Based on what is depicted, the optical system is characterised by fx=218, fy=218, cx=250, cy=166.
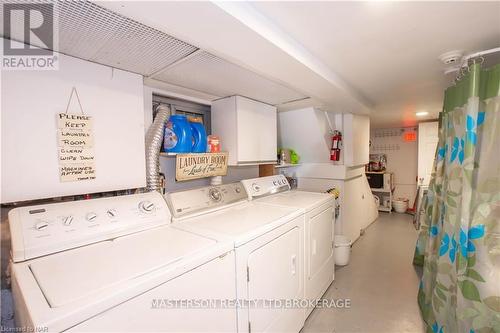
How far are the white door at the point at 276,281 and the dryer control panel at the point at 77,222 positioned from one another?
70cm

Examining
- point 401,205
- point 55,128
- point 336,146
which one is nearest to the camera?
point 55,128

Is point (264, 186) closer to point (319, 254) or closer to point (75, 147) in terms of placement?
point (319, 254)

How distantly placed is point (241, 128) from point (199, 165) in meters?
0.61

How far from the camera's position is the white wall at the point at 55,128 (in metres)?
1.11

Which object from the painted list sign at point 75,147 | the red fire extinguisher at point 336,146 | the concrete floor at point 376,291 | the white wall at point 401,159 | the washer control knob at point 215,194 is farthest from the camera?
the white wall at point 401,159

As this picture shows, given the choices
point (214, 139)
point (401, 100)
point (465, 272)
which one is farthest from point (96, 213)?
point (401, 100)

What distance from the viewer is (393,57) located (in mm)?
1678

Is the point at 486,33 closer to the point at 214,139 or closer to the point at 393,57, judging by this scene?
the point at 393,57

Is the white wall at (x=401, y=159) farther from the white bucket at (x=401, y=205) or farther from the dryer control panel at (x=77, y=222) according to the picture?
the dryer control panel at (x=77, y=222)

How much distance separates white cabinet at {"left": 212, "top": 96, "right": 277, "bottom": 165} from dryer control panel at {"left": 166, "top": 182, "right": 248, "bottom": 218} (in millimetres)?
328

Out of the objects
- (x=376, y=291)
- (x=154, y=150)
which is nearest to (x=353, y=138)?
(x=376, y=291)

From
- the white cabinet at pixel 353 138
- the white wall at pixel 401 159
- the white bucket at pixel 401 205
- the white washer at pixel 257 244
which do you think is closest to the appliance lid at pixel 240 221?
the white washer at pixel 257 244

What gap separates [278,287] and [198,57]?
67.3 inches

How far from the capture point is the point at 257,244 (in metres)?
1.41
